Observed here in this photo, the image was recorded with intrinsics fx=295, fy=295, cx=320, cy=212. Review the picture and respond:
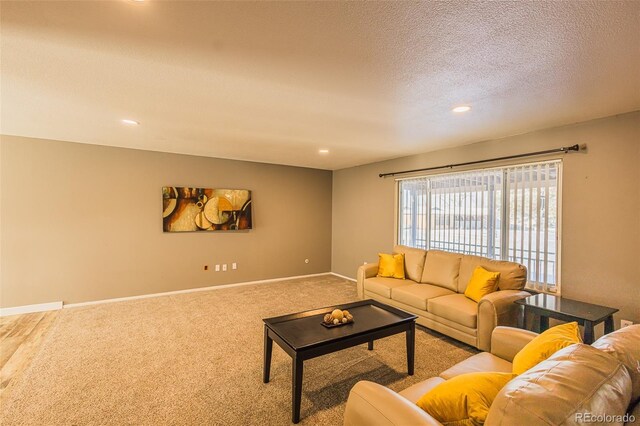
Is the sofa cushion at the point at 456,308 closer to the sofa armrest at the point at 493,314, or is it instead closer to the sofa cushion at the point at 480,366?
the sofa armrest at the point at 493,314

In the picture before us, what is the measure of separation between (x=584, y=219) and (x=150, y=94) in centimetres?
441

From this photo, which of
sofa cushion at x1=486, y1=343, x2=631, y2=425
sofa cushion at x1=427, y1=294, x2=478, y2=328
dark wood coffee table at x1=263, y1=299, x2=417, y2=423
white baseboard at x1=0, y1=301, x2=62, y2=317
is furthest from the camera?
white baseboard at x1=0, y1=301, x2=62, y2=317

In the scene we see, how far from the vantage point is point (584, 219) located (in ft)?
10.2

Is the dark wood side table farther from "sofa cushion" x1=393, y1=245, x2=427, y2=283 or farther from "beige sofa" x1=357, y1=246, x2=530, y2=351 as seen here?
"sofa cushion" x1=393, y1=245, x2=427, y2=283

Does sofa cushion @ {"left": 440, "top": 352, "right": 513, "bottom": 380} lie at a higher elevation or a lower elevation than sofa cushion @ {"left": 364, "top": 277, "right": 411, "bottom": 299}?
higher

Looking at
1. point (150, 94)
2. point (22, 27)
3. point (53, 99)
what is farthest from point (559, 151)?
point (53, 99)

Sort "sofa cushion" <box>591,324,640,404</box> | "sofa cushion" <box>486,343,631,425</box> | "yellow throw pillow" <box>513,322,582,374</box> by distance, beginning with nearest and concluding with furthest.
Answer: "sofa cushion" <box>486,343,631,425</box>, "sofa cushion" <box>591,324,640,404</box>, "yellow throw pillow" <box>513,322,582,374</box>

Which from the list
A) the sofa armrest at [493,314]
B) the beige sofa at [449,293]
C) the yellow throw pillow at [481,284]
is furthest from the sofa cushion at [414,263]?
the sofa armrest at [493,314]

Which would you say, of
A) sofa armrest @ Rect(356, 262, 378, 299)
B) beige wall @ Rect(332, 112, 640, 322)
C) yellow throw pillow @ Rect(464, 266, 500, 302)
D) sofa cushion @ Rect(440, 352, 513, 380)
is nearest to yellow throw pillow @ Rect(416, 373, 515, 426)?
sofa cushion @ Rect(440, 352, 513, 380)

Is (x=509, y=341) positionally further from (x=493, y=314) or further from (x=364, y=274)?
(x=364, y=274)

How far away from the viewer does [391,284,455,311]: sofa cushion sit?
3.60 meters

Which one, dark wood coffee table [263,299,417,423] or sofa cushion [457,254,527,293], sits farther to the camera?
sofa cushion [457,254,527,293]

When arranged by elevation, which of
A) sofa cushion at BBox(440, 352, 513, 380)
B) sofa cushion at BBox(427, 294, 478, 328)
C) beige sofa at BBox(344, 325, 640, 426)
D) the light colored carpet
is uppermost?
beige sofa at BBox(344, 325, 640, 426)

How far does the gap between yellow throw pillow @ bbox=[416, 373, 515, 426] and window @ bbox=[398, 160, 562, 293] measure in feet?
9.36
